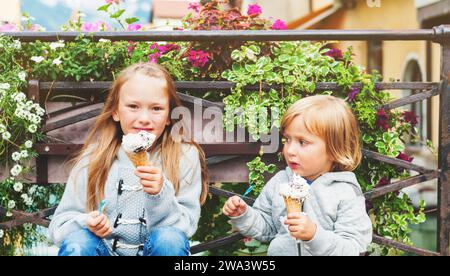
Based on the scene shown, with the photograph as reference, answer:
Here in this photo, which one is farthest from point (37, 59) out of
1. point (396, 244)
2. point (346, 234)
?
point (396, 244)

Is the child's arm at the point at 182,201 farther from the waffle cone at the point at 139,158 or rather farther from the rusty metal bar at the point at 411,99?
the rusty metal bar at the point at 411,99

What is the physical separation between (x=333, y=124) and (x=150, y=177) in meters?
0.81

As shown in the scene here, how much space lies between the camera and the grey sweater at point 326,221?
242cm

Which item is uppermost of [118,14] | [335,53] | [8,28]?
[118,14]

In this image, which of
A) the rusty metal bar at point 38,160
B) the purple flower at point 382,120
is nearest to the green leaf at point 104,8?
the rusty metal bar at point 38,160

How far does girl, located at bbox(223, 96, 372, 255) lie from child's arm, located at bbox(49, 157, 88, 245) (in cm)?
61

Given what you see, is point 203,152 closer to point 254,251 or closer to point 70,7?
point 254,251

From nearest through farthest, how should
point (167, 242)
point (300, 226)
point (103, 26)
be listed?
point (300, 226), point (167, 242), point (103, 26)

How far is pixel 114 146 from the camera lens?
2.73m

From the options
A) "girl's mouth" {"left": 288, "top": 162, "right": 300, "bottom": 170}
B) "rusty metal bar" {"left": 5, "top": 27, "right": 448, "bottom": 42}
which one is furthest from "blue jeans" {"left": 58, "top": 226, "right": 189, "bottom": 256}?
"rusty metal bar" {"left": 5, "top": 27, "right": 448, "bottom": 42}

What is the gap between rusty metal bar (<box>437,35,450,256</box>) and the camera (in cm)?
289

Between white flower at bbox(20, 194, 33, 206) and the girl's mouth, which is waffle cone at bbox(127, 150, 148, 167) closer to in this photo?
the girl's mouth

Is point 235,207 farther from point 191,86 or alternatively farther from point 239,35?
point 239,35
